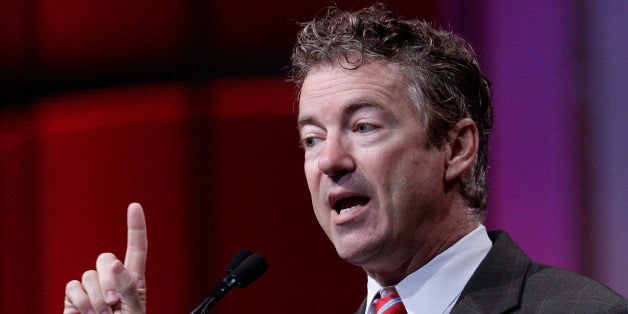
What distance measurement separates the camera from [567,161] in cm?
230

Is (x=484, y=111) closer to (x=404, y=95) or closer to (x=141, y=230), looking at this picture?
(x=404, y=95)

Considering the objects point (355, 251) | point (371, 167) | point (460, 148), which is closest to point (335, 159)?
point (371, 167)

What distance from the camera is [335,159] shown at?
167cm

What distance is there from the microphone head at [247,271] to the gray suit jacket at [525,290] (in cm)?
38

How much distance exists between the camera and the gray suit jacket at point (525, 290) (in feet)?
4.95

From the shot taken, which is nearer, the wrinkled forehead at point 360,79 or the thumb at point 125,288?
the thumb at point 125,288

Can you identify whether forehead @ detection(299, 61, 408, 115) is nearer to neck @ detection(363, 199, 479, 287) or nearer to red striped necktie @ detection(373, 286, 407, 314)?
neck @ detection(363, 199, 479, 287)

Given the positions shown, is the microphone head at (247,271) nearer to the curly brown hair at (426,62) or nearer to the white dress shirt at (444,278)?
the white dress shirt at (444,278)

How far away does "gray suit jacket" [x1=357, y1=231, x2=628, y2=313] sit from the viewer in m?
1.51

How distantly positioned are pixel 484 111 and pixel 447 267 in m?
0.39

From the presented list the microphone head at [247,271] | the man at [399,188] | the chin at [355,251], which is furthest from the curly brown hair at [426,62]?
the microphone head at [247,271]

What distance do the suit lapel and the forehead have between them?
36cm

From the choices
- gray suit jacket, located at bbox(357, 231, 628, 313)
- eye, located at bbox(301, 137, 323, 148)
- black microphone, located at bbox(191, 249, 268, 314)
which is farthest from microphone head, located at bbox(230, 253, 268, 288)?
gray suit jacket, located at bbox(357, 231, 628, 313)

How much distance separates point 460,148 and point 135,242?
0.69 m
